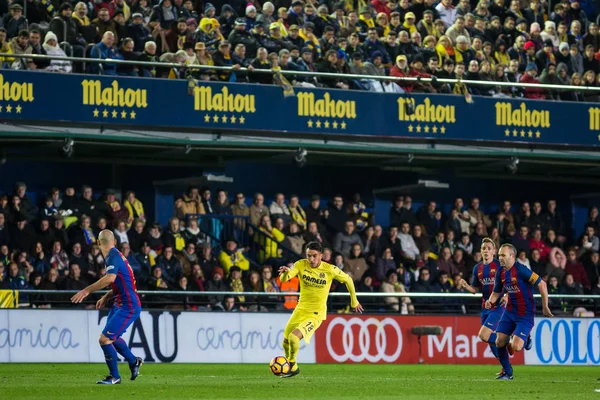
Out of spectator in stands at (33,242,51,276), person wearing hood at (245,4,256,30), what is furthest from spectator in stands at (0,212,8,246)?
person wearing hood at (245,4,256,30)

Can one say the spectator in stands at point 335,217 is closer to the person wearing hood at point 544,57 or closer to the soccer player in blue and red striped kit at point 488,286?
the person wearing hood at point 544,57

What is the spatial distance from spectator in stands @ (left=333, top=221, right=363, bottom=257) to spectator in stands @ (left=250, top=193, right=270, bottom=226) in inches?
59.4

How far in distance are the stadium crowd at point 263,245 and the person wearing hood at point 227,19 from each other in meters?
3.29

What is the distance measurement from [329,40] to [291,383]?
1210cm

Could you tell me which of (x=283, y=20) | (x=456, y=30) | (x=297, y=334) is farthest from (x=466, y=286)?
(x=456, y=30)

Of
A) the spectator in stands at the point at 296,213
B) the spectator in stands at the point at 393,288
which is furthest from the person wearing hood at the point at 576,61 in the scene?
the spectator in stands at the point at 296,213

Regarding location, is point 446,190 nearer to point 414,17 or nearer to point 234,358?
point 414,17

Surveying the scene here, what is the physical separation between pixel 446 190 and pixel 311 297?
14743mm

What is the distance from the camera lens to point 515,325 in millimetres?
15781

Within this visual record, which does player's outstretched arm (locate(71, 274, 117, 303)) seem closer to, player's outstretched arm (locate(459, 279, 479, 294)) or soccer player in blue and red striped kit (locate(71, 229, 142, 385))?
soccer player in blue and red striped kit (locate(71, 229, 142, 385))

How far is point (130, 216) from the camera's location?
23.5 metres

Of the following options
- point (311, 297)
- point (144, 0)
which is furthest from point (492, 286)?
point (144, 0)

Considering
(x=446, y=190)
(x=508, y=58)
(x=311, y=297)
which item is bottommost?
(x=311, y=297)

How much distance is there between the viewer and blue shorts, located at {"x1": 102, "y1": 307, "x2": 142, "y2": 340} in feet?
45.5
